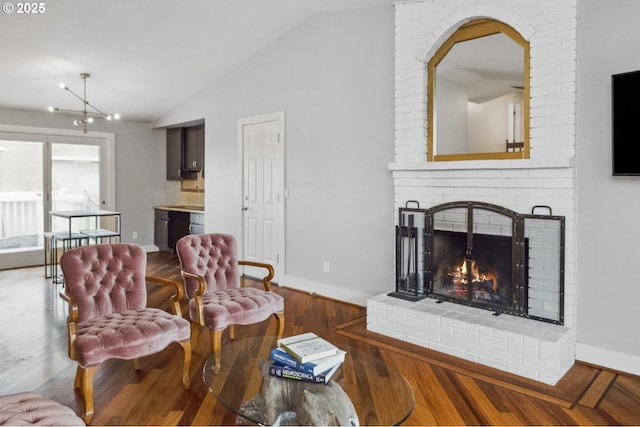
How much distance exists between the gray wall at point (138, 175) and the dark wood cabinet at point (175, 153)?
11.2 inches

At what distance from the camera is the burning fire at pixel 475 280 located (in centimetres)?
351

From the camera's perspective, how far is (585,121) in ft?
10.2

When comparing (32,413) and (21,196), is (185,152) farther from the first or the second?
(32,413)

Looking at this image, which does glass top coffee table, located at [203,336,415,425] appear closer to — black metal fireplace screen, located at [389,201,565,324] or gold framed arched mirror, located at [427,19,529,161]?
black metal fireplace screen, located at [389,201,565,324]

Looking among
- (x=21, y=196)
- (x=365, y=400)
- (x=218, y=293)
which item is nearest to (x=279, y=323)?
(x=218, y=293)

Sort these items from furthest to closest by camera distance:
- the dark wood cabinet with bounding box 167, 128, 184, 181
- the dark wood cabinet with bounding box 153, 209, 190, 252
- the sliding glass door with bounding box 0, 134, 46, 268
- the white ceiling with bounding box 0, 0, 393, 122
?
the dark wood cabinet with bounding box 167, 128, 184, 181, the dark wood cabinet with bounding box 153, 209, 190, 252, the sliding glass door with bounding box 0, 134, 46, 268, the white ceiling with bounding box 0, 0, 393, 122

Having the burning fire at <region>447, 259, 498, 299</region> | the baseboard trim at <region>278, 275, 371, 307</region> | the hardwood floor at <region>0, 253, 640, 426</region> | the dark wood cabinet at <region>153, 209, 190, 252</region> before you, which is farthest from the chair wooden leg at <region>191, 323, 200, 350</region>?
the dark wood cabinet at <region>153, 209, 190, 252</region>

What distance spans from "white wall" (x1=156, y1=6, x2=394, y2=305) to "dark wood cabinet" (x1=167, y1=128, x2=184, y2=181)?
2.19m

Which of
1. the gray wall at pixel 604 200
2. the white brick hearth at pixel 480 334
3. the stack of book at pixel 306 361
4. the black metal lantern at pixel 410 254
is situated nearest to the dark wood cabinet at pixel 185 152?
the black metal lantern at pixel 410 254

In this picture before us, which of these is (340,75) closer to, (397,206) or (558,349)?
(397,206)

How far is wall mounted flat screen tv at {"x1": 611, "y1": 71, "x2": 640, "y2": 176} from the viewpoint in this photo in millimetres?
2861

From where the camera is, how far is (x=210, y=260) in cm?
350

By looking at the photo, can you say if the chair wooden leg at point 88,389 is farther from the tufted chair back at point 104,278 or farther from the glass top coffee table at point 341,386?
the glass top coffee table at point 341,386

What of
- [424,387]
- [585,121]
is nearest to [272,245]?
[424,387]
